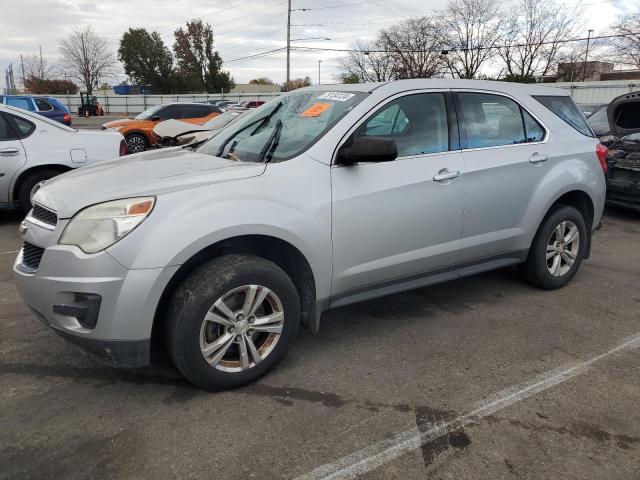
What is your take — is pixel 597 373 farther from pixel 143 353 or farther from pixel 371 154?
pixel 143 353

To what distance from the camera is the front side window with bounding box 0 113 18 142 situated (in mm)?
6555

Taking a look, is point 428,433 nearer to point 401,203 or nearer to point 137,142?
point 401,203

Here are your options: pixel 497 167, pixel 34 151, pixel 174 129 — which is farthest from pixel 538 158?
pixel 174 129

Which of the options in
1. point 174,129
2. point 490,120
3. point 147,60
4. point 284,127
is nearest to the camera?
point 284,127

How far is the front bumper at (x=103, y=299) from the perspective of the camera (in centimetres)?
245

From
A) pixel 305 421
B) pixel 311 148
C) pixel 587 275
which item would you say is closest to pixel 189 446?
pixel 305 421

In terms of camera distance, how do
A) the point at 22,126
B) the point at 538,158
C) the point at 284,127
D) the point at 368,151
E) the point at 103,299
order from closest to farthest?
the point at 103,299 < the point at 368,151 < the point at 284,127 < the point at 538,158 < the point at 22,126

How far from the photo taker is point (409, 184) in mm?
3348

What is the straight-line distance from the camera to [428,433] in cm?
250

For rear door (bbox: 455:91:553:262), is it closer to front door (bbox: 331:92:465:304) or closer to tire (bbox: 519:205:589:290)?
front door (bbox: 331:92:465:304)

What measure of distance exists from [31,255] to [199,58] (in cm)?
7181

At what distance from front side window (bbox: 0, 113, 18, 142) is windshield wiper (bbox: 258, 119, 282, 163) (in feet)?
16.0

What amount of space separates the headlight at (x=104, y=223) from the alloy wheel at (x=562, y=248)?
3.38m

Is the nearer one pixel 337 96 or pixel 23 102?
pixel 337 96
